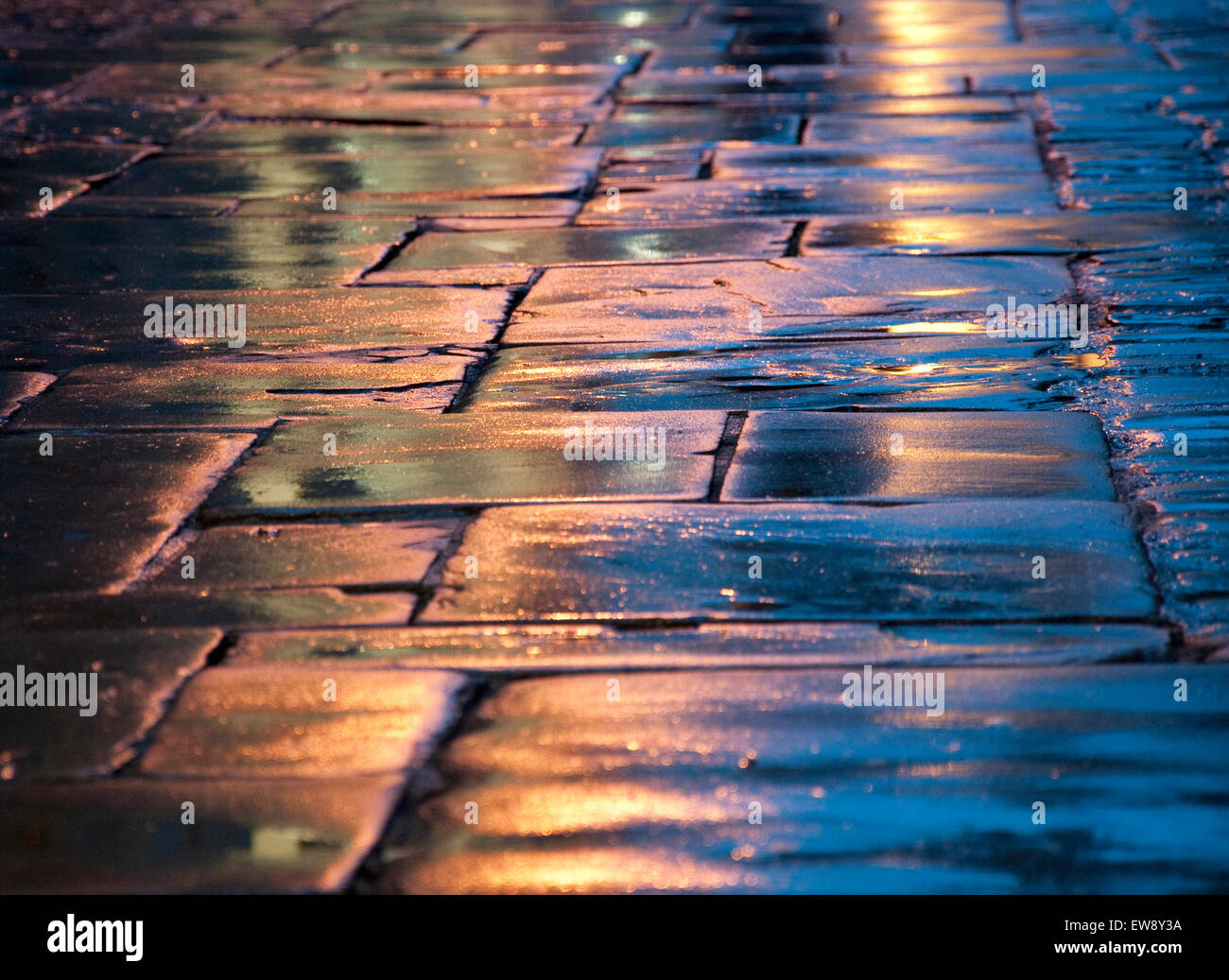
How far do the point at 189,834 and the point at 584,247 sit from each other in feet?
10.3

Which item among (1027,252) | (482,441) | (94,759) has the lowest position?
(94,759)

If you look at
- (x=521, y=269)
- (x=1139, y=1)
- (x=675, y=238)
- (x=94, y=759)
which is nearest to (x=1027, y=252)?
(x=675, y=238)

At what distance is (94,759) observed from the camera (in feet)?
7.55

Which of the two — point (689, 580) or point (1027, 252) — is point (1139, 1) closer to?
point (1027, 252)

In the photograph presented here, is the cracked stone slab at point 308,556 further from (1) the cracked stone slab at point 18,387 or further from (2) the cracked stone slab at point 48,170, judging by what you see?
(2) the cracked stone slab at point 48,170

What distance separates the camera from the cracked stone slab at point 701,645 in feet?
8.20

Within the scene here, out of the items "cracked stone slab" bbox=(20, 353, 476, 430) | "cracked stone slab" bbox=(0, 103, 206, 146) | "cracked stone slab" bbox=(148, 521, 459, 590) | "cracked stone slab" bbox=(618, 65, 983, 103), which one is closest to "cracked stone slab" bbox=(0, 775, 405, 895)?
"cracked stone slab" bbox=(148, 521, 459, 590)

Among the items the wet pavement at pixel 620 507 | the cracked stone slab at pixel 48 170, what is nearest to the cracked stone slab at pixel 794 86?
the wet pavement at pixel 620 507

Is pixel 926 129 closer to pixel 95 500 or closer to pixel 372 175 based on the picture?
pixel 372 175

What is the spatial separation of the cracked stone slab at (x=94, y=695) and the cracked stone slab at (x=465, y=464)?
0.55 metres

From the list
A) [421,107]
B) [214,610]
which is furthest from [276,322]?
[421,107]

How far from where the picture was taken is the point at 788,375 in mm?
3828

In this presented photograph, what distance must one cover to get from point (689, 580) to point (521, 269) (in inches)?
87.0

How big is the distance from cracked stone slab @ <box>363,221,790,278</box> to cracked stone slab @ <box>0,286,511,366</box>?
0.82ft
